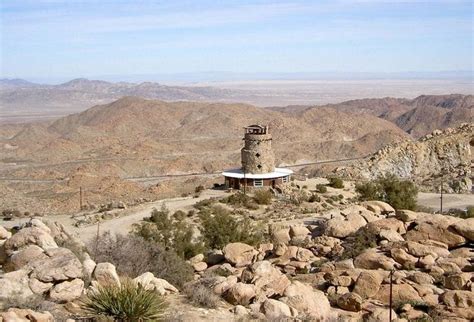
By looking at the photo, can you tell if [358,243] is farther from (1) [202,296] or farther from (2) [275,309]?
(1) [202,296]

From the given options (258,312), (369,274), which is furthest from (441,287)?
(258,312)

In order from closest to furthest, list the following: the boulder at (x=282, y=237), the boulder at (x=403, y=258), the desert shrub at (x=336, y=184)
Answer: the boulder at (x=403, y=258) < the boulder at (x=282, y=237) < the desert shrub at (x=336, y=184)

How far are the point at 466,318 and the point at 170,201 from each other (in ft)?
84.6

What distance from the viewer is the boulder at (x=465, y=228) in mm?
17797

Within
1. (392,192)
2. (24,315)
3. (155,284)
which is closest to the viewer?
(24,315)

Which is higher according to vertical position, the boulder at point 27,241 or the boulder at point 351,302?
the boulder at point 27,241

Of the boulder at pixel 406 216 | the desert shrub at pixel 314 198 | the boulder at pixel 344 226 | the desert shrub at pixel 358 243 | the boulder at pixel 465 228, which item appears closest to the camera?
the boulder at pixel 465 228

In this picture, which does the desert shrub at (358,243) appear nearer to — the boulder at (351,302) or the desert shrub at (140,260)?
the boulder at (351,302)

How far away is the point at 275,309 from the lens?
11.5 m

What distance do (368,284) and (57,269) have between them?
7.34m

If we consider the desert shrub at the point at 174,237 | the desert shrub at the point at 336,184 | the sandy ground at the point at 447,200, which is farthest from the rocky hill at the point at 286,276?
the desert shrub at the point at 336,184

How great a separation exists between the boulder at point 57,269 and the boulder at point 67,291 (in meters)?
0.16

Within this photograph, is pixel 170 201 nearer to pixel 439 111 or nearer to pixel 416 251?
pixel 416 251

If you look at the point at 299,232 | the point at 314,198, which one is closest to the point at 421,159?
the point at 314,198
